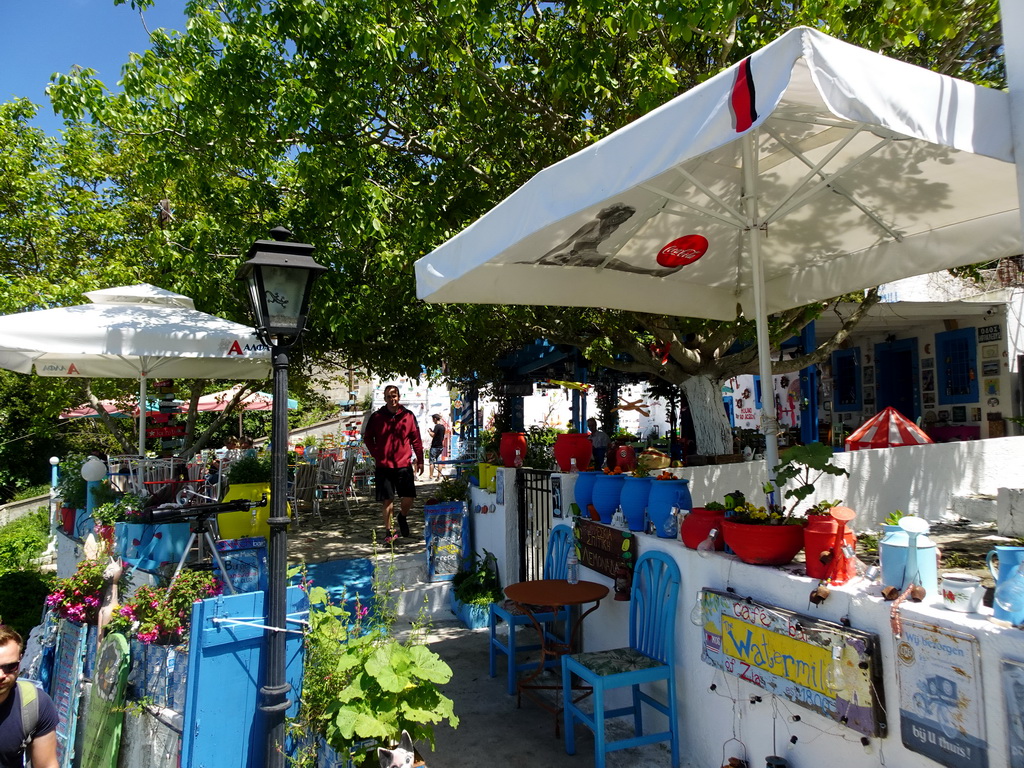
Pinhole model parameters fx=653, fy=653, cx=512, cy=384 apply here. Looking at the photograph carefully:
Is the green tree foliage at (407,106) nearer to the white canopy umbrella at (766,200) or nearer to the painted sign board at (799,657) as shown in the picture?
the white canopy umbrella at (766,200)

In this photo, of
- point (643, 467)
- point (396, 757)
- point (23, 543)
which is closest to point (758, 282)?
point (643, 467)

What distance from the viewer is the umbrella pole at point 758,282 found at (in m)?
3.32

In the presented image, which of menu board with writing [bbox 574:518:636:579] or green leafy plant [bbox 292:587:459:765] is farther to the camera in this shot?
menu board with writing [bbox 574:518:636:579]

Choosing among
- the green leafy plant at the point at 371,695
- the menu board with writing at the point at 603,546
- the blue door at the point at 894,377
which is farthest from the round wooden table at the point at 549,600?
the blue door at the point at 894,377

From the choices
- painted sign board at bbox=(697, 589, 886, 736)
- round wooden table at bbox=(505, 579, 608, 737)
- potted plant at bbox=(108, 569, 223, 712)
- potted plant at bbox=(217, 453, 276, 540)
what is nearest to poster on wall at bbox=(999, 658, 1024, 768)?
painted sign board at bbox=(697, 589, 886, 736)

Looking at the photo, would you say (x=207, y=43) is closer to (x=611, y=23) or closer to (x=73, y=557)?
(x=611, y=23)

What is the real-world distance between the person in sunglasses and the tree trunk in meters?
5.15

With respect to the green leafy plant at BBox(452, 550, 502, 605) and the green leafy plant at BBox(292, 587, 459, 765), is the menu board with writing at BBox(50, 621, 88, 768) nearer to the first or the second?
the green leafy plant at BBox(292, 587, 459, 765)

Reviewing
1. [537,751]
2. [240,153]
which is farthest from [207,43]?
[537,751]

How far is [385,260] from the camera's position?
18.9 feet

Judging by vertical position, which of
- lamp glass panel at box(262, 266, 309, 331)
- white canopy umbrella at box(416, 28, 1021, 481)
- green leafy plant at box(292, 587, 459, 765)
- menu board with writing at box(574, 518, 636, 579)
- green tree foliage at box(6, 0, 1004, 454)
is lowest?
green leafy plant at box(292, 587, 459, 765)

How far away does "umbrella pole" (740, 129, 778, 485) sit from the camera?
332cm

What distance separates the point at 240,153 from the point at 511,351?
709 centimetres

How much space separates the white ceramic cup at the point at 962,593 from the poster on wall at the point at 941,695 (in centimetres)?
12
